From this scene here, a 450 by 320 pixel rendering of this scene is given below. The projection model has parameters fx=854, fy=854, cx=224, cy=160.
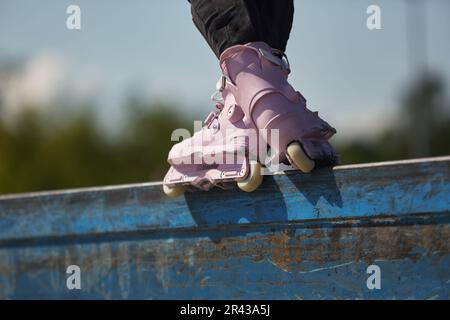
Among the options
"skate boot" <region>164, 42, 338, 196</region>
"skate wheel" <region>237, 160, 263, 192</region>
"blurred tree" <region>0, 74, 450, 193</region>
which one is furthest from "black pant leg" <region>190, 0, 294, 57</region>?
"blurred tree" <region>0, 74, 450, 193</region>

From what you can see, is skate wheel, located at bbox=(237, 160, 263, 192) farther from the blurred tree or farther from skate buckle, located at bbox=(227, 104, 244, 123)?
the blurred tree

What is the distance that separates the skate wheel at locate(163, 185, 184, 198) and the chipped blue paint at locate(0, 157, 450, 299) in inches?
1.4

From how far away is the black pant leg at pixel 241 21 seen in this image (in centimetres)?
302

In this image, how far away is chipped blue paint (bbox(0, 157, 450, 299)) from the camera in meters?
2.65

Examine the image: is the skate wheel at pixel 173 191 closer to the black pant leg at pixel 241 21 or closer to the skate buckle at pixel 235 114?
the skate buckle at pixel 235 114

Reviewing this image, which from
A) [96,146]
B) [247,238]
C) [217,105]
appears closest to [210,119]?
[217,105]

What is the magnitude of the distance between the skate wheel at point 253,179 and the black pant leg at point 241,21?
45cm

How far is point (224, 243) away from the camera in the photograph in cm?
318

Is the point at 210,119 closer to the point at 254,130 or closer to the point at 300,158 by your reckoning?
the point at 254,130

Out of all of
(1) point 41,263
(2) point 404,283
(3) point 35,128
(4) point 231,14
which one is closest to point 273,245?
(2) point 404,283

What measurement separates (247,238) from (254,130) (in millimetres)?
395

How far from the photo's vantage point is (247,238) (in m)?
3.10

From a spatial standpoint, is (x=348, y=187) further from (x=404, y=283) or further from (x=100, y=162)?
(x=100, y=162)

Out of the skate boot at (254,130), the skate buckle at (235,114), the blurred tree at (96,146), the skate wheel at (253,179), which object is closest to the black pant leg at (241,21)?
the skate boot at (254,130)
